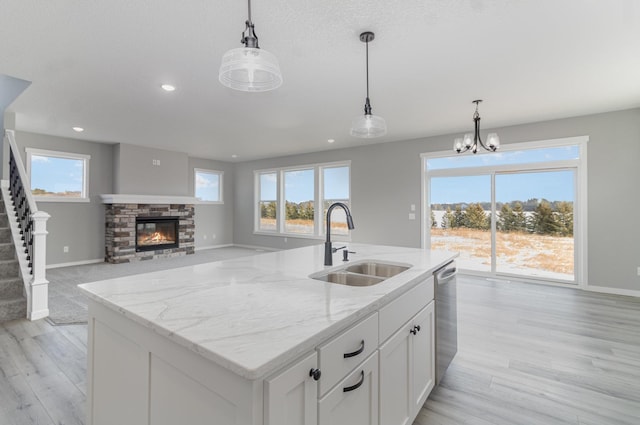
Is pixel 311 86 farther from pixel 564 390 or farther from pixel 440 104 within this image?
pixel 564 390

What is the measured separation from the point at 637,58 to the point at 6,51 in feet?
19.5

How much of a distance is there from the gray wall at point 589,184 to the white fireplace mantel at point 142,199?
341cm

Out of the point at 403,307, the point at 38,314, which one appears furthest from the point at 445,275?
the point at 38,314

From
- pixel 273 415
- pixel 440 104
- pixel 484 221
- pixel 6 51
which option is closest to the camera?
pixel 273 415

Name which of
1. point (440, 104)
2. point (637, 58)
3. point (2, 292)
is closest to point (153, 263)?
point (2, 292)

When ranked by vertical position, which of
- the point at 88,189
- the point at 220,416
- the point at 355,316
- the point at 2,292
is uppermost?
the point at 88,189

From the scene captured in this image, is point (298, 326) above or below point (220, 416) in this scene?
above

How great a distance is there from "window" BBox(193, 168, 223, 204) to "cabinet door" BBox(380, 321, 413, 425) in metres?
7.81

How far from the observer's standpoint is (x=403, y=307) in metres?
1.53

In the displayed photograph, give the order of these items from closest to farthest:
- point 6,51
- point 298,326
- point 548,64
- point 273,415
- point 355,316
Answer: point 273,415 < point 298,326 < point 355,316 < point 6,51 < point 548,64

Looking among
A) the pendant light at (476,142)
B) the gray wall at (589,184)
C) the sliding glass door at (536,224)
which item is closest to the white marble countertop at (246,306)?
the pendant light at (476,142)

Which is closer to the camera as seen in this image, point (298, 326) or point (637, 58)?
point (298, 326)

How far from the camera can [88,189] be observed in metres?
6.54

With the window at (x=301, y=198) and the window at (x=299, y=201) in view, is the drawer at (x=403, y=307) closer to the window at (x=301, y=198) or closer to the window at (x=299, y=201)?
the window at (x=301, y=198)
